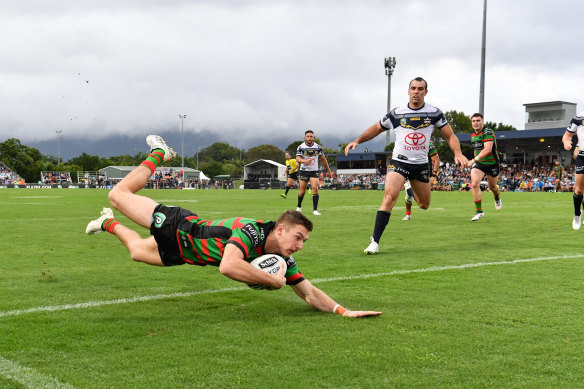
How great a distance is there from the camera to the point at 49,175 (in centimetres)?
8625

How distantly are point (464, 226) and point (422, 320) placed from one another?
8499 mm

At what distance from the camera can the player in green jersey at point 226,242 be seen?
418 cm

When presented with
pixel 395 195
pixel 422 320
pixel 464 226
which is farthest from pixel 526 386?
pixel 464 226

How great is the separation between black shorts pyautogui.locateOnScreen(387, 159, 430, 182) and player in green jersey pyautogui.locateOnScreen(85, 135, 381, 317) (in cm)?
468

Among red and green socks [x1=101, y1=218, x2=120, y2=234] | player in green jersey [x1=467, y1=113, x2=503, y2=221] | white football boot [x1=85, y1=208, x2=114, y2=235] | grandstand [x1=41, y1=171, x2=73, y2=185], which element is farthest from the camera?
grandstand [x1=41, y1=171, x2=73, y2=185]

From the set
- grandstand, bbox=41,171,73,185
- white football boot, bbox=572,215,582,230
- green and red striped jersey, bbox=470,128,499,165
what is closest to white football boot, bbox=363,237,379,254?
white football boot, bbox=572,215,582,230

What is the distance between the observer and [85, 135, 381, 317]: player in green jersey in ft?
13.7

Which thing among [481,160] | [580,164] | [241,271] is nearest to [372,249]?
[241,271]

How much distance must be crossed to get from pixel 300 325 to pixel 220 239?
94cm

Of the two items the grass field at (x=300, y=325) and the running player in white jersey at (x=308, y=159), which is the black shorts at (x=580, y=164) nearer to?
the grass field at (x=300, y=325)

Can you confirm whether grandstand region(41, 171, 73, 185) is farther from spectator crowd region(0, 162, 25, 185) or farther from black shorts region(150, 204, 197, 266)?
black shorts region(150, 204, 197, 266)

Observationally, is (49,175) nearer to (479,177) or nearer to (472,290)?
(479,177)

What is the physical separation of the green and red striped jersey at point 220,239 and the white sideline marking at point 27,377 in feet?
5.29

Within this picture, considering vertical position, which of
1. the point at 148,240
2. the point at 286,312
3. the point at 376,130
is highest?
the point at 376,130
